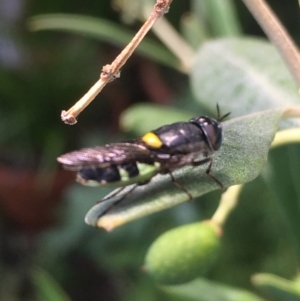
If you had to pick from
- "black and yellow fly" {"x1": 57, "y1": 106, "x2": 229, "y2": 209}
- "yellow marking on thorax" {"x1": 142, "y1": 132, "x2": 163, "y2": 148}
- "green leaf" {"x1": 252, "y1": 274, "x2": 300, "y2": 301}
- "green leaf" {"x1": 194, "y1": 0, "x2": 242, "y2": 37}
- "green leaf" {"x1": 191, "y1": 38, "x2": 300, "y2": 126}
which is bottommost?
"green leaf" {"x1": 252, "y1": 274, "x2": 300, "y2": 301}

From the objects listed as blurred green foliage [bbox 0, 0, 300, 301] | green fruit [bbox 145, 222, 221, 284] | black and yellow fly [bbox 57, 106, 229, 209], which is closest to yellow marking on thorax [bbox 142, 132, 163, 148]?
black and yellow fly [bbox 57, 106, 229, 209]

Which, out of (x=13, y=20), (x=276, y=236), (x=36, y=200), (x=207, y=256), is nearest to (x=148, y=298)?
(x=276, y=236)

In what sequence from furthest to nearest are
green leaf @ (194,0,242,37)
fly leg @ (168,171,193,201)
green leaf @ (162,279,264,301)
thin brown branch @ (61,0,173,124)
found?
green leaf @ (194,0,242,37) → green leaf @ (162,279,264,301) → fly leg @ (168,171,193,201) → thin brown branch @ (61,0,173,124)

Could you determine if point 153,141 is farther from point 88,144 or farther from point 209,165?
point 88,144

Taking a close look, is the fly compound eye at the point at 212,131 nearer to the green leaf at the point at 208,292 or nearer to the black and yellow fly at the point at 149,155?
the black and yellow fly at the point at 149,155

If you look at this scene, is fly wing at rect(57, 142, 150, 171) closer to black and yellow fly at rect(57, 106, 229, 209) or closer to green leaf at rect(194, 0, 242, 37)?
black and yellow fly at rect(57, 106, 229, 209)

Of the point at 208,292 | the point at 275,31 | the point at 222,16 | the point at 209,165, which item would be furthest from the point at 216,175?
the point at 222,16

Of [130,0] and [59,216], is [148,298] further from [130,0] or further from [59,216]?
[130,0]
